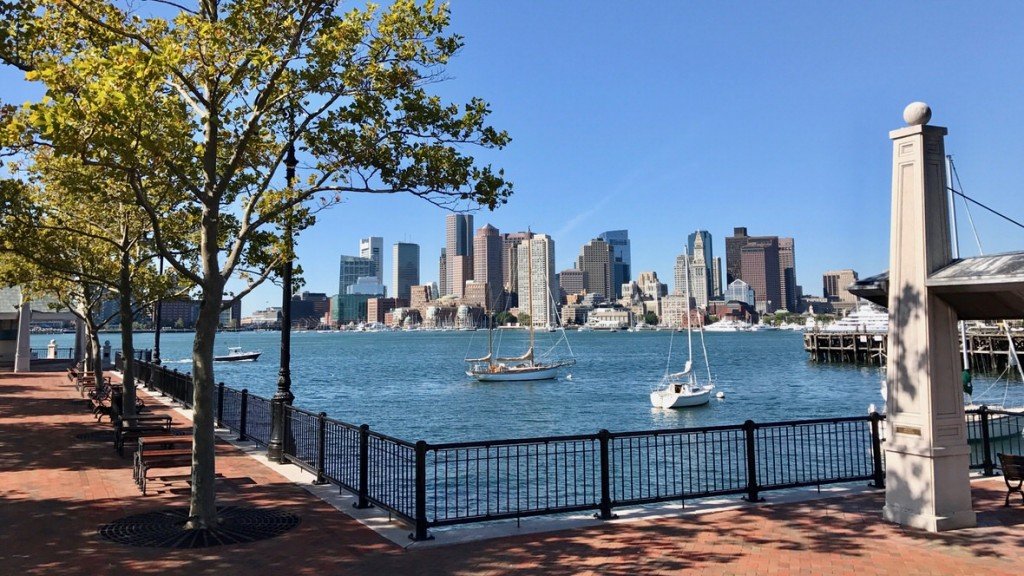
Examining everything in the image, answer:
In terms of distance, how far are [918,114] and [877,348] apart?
92.8 meters

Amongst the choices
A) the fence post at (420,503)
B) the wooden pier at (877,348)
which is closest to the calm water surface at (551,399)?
the wooden pier at (877,348)

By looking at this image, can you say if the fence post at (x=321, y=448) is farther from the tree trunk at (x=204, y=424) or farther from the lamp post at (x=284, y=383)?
the tree trunk at (x=204, y=424)

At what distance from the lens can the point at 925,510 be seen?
8773 mm

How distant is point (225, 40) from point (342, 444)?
645 centimetres

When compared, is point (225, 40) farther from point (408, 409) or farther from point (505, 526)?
point (408, 409)

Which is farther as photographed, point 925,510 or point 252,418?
point 252,418

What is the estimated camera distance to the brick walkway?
745cm

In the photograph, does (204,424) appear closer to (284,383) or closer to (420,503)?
(420,503)

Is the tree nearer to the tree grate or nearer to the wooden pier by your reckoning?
the tree grate

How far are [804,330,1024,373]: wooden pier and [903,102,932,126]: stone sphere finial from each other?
70.8 m

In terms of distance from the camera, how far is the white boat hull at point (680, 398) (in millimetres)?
43469

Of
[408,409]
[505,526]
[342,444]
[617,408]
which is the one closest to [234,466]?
[342,444]

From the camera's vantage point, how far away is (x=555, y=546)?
8.29 metres

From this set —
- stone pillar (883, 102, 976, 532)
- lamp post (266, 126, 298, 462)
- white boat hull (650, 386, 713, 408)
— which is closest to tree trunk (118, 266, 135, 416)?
lamp post (266, 126, 298, 462)
